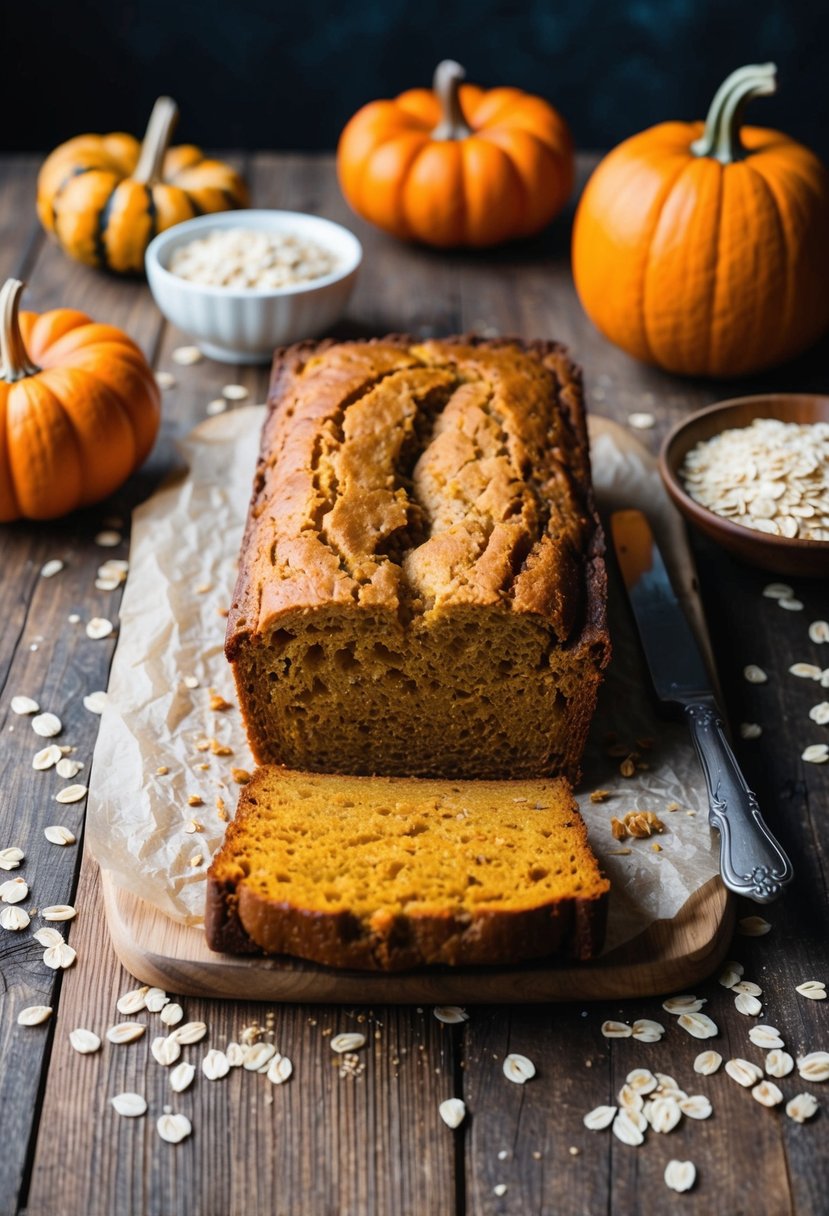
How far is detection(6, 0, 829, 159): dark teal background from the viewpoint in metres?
5.45

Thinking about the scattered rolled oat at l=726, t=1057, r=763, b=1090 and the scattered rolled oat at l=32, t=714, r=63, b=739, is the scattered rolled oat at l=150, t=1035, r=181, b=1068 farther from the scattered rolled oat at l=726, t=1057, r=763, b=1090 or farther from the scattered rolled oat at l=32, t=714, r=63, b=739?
the scattered rolled oat at l=726, t=1057, r=763, b=1090

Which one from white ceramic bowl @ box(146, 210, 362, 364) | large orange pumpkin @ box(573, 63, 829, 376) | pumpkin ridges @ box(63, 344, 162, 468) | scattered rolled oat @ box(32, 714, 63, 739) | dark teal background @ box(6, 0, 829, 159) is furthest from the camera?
dark teal background @ box(6, 0, 829, 159)

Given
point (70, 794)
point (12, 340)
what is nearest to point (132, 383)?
point (12, 340)

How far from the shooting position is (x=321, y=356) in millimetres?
3197

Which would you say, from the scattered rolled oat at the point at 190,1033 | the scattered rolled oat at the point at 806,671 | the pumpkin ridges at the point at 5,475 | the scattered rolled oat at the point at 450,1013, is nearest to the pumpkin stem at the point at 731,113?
the scattered rolled oat at the point at 806,671

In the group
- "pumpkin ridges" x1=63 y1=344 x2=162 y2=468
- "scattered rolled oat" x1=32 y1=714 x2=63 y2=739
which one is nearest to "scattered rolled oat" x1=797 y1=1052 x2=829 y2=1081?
"scattered rolled oat" x1=32 y1=714 x2=63 y2=739

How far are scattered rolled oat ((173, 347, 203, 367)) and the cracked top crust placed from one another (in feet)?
2.80

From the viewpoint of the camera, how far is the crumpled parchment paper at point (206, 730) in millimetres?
2365

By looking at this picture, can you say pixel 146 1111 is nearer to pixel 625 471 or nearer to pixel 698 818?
pixel 698 818

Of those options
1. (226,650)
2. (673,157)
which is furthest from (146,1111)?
(673,157)

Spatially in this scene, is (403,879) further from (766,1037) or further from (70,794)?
(70,794)

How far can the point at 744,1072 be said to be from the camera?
6.84ft

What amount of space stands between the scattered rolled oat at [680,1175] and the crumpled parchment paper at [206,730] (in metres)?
0.40

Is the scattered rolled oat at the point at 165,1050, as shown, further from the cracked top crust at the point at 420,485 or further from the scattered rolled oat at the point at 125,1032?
the cracked top crust at the point at 420,485
